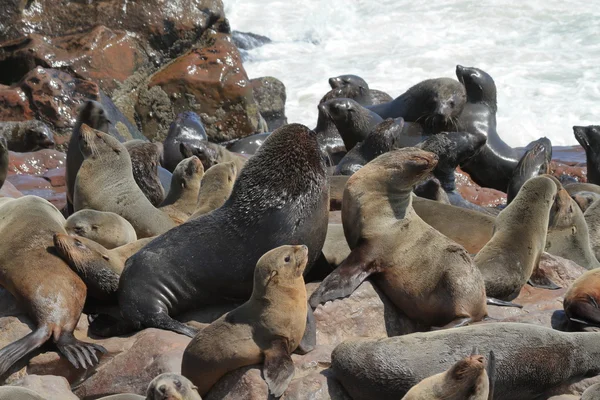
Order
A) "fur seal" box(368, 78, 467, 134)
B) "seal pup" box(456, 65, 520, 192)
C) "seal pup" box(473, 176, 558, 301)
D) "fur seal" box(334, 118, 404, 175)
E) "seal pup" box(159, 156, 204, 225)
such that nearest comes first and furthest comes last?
"seal pup" box(473, 176, 558, 301)
"seal pup" box(159, 156, 204, 225)
"fur seal" box(334, 118, 404, 175)
"fur seal" box(368, 78, 467, 134)
"seal pup" box(456, 65, 520, 192)

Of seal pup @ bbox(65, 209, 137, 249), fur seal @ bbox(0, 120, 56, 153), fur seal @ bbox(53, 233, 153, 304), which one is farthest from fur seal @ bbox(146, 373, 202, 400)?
fur seal @ bbox(0, 120, 56, 153)

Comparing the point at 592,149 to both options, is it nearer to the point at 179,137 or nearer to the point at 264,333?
the point at 179,137

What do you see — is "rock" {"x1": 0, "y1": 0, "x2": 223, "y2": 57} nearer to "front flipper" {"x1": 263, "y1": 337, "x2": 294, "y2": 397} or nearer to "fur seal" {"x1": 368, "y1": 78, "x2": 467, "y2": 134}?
"fur seal" {"x1": 368, "y1": 78, "x2": 467, "y2": 134}

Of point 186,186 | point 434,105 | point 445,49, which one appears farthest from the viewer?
point 445,49

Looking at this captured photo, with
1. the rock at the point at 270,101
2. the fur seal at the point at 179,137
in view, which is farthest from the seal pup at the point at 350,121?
the rock at the point at 270,101

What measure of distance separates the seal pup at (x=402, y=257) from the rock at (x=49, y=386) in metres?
1.50

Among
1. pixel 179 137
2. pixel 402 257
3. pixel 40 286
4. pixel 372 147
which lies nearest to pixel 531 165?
pixel 372 147

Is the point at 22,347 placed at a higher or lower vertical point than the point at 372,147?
higher

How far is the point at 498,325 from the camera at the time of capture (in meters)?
5.24

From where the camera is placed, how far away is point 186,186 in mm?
8508

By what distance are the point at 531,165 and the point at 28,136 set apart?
6104 millimetres

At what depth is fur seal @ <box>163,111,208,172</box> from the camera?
1127 cm

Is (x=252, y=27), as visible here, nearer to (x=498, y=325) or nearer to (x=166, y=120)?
(x=166, y=120)

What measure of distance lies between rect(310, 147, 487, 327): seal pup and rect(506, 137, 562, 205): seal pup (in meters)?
4.49
